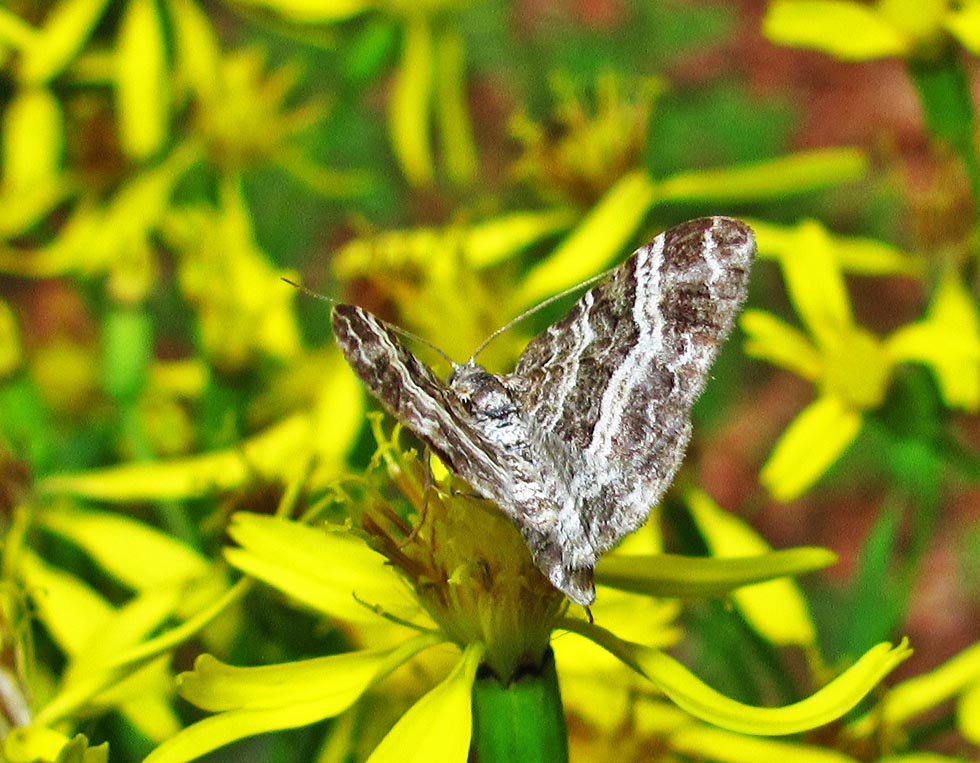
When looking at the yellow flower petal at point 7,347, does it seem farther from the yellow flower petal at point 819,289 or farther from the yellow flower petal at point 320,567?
the yellow flower petal at point 819,289

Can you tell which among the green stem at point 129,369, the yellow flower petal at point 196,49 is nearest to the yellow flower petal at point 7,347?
the green stem at point 129,369

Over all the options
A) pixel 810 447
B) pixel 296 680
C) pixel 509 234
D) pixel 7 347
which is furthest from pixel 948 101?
pixel 7 347

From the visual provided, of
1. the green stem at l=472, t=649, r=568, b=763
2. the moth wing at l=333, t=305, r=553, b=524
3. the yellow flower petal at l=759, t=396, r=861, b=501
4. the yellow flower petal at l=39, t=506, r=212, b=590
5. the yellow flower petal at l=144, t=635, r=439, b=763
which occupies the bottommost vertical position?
the yellow flower petal at l=759, t=396, r=861, b=501

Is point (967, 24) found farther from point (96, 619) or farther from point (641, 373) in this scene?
point (96, 619)

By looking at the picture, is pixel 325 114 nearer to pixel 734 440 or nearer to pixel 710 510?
→ pixel 710 510

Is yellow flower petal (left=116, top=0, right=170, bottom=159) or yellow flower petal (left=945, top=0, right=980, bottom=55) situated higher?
yellow flower petal (left=116, top=0, right=170, bottom=159)

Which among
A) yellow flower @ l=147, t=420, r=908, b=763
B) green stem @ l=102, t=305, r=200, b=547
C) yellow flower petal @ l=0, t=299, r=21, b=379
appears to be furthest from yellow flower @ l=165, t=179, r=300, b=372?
yellow flower @ l=147, t=420, r=908, b=763

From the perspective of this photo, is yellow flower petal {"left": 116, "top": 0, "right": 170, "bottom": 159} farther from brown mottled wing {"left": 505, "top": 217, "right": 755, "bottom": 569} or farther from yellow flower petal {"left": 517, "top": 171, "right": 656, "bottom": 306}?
brown mottled wing {"left": 505, "top": 217, "right": 755, "bottom": 569}
